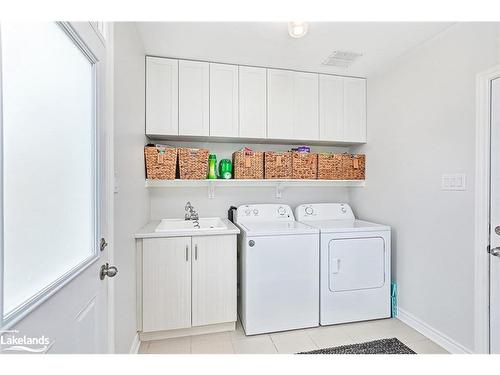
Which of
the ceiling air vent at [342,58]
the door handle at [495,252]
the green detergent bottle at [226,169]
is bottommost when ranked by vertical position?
the door handle at [495,252]

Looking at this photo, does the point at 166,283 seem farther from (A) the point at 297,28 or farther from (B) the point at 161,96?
(A) the point at 297,28

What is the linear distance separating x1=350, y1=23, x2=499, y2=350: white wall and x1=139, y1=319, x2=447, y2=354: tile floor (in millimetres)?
223

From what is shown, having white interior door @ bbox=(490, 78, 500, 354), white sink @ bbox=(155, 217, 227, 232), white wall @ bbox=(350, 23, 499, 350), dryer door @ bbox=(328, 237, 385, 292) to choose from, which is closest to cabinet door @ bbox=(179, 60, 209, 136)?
white sink @ bbox=(155, 217, 227, 232)

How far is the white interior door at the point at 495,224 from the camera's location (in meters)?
1.55

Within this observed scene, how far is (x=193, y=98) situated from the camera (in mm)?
2336

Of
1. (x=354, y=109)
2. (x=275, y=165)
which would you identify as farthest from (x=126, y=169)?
(x=354, y=109)

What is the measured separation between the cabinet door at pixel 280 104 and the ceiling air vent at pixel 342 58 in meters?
0.40

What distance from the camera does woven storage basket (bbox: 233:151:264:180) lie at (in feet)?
8.13

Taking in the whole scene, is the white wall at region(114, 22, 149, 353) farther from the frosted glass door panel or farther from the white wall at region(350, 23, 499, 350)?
the white wall at region(350, 23, 499, 350)

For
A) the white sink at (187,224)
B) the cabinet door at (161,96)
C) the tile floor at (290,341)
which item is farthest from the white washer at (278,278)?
the cabinet door at (161,96)

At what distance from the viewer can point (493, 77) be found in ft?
5.10

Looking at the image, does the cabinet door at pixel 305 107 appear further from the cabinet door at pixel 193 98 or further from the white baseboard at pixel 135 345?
the white baseboard at pixel 135 345
